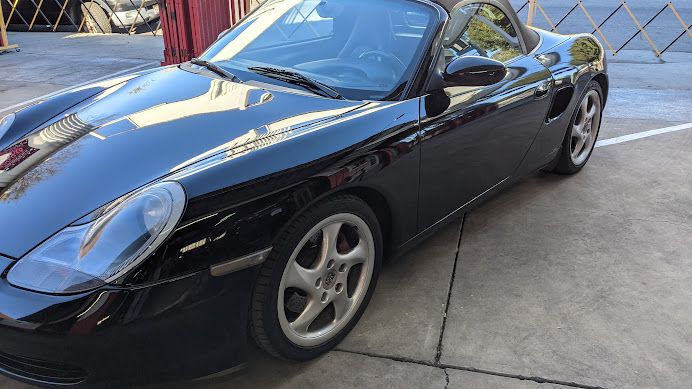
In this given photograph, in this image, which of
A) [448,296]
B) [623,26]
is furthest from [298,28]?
[623,26]

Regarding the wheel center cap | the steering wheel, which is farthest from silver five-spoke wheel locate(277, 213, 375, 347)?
the steering wheel

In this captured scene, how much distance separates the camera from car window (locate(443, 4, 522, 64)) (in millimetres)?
2850

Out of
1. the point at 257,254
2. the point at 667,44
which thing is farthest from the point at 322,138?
the point at 667,44

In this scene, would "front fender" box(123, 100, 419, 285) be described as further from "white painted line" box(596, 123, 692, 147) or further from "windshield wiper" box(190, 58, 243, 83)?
"white painted line" box(596, 123, 692, 147)

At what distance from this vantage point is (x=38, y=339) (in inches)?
65.1

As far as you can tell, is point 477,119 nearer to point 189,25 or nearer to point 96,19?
point 189,25

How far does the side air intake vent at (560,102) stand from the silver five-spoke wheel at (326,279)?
174cm

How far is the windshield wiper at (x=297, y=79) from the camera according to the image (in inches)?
101

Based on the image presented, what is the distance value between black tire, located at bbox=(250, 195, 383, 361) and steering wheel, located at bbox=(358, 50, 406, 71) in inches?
29.9

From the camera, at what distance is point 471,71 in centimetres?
258

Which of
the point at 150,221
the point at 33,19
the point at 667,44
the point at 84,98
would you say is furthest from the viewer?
the point at 33,19

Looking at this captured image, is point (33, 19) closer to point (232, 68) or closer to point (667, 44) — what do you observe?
point (232, 68)

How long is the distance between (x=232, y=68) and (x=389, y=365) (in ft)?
5.39

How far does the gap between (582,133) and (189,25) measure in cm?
530
